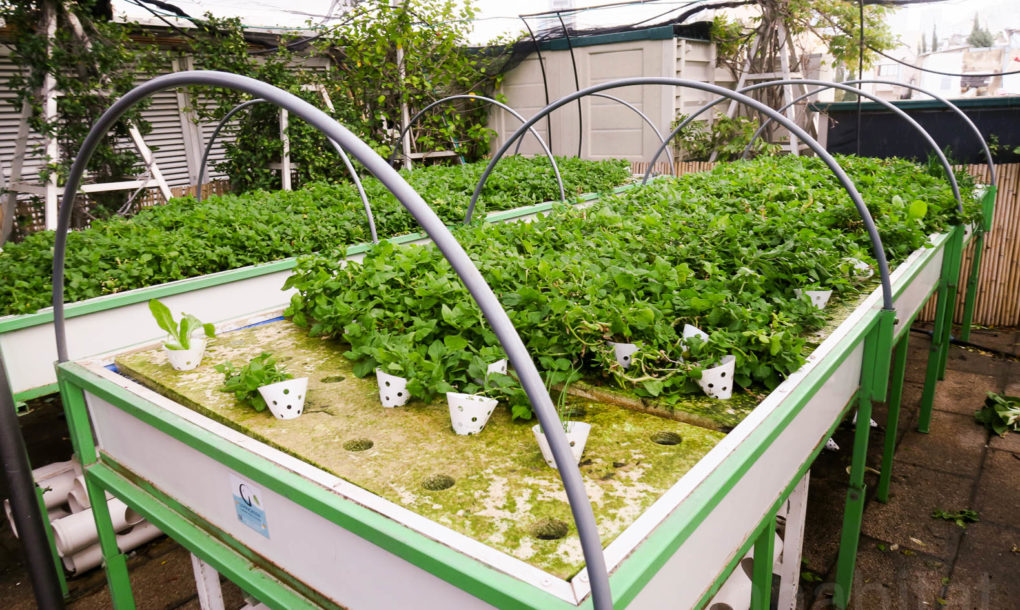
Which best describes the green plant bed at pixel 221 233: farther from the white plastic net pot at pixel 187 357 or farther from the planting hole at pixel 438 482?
the planting hole at pixel 438 482

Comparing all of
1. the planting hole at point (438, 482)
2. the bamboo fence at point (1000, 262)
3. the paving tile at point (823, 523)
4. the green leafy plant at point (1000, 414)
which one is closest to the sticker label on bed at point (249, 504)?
the planting hole at point (438, 482)

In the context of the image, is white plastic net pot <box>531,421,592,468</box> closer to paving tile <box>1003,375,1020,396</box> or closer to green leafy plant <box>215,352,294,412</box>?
green leafy plant <box>215,352,294,412</box>

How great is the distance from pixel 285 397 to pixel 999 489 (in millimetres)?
3591

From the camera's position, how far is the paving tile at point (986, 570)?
2.70m

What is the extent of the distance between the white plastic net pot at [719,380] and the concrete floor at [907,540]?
147cm

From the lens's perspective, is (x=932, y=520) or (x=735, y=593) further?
(x=932, y=520)

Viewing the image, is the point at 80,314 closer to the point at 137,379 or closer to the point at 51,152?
the point at 137,379

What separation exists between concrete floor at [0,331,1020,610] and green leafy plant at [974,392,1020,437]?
7 centimetres

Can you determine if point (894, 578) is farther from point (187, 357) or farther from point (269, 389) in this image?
point (187, 357)

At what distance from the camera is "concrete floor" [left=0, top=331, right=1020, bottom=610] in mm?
2791

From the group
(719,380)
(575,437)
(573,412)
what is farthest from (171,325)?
(719,380)

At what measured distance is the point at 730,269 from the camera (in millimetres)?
2521

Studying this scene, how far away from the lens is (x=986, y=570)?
2.88 meters

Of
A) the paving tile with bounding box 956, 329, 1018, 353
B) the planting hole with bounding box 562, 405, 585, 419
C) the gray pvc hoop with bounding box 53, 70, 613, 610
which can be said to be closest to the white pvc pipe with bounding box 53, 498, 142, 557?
the planting hole with bounding box 562, 405, 585, 419
